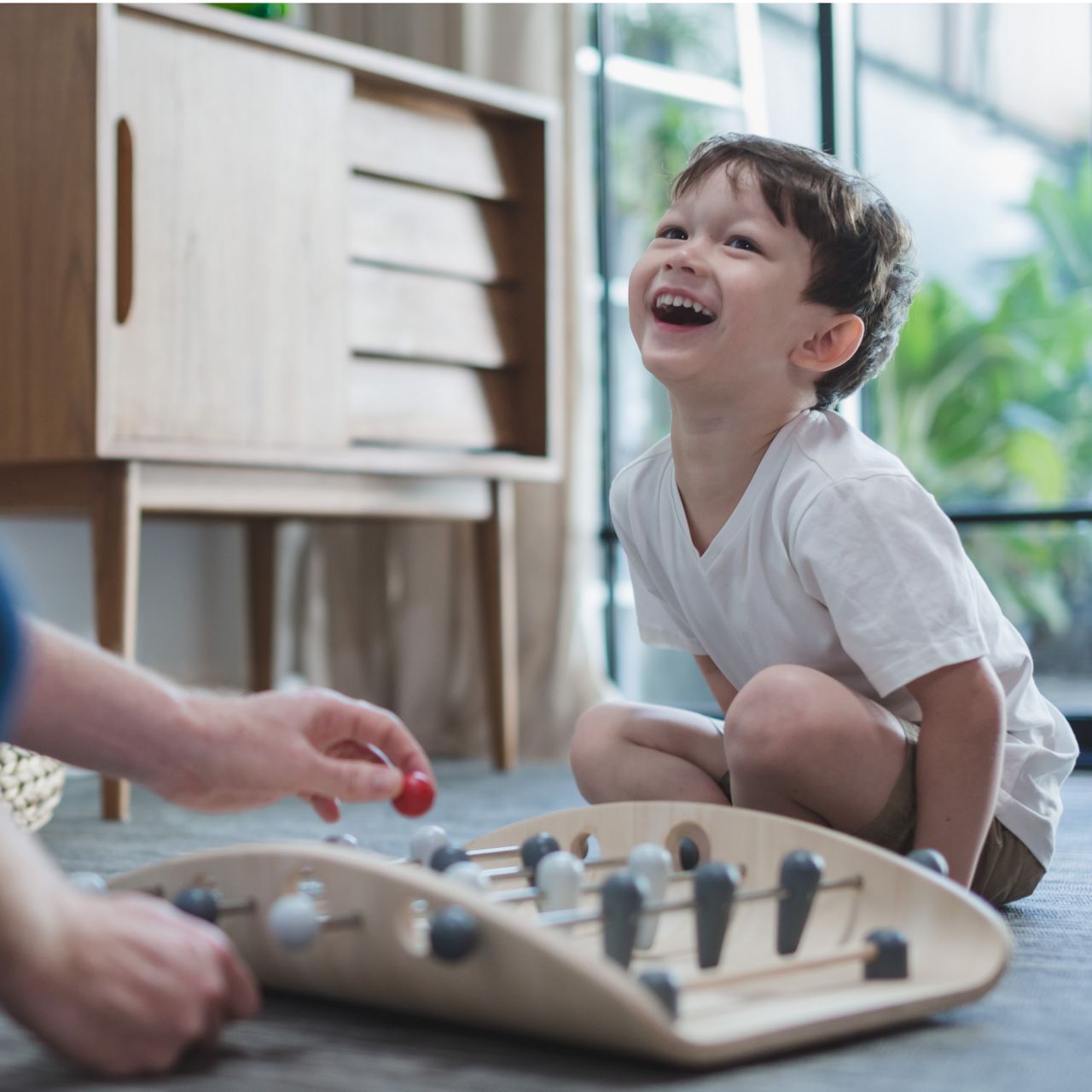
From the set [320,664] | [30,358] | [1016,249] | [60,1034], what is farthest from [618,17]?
[60,1034]

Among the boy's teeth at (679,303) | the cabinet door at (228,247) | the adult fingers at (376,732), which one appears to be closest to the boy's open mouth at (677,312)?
the boy's teeth at (679,303)

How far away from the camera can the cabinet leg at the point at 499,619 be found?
2.16 metres

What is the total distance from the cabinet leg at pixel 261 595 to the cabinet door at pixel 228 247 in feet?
1.84

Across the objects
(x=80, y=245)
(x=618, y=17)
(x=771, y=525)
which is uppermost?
(x=618, y=17)

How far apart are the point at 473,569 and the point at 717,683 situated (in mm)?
1264

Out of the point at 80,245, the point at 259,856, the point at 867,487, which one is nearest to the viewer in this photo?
the point at 259,856

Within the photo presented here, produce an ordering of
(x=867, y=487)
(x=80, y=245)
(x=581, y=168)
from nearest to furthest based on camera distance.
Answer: (x=867, y=487) → (x=80, y=245) → (x=581, y=168)

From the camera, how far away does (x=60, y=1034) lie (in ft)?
1.98

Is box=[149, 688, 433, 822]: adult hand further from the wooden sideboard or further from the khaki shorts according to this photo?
the wooden sideboard

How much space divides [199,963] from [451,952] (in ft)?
0.37

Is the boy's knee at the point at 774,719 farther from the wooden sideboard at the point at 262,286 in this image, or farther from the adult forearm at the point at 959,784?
the wooden sideboard at the point at 262,286

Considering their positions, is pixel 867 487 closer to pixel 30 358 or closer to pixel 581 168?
pixel 30 358

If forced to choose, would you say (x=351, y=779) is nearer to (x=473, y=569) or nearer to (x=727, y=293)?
(x=727, y=293)

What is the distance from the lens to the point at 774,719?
970 mm
